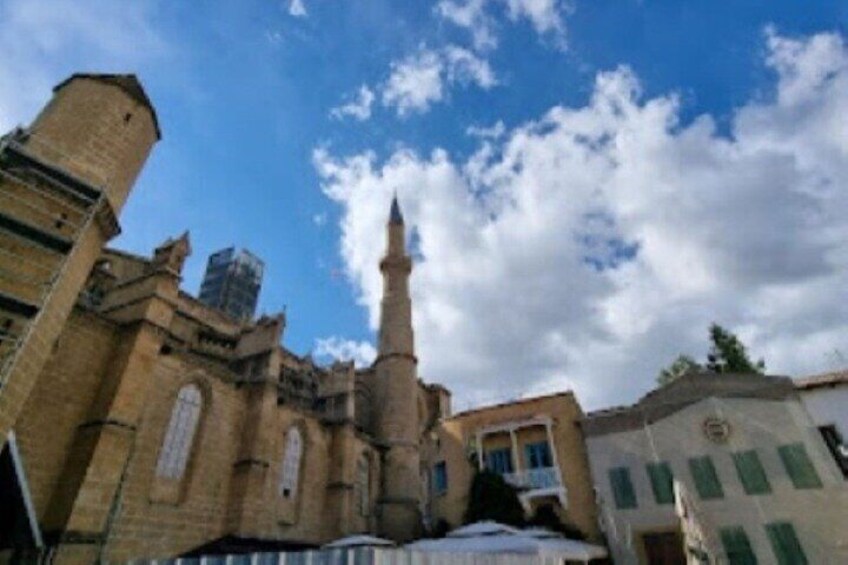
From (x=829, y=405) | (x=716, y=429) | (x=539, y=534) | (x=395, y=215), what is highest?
(x=395, y=215)

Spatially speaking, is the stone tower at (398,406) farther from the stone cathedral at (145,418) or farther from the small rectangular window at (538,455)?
the small rectangular window at (538,455)

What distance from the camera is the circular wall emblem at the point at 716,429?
2073 cm

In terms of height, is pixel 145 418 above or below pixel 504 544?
above

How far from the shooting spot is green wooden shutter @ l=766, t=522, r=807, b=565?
17.9 m

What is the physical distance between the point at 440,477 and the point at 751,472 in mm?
13507

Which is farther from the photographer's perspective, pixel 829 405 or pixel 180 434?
pixel 829 405

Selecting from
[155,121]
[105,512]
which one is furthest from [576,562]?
[155,121]

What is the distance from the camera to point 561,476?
74.5 feet

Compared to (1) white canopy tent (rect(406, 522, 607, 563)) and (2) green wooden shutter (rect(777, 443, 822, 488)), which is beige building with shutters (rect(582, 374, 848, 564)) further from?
(1) white canopy tent (rect(406, 522, 607, 563))

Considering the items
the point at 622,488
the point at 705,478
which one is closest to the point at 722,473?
the point at 705,478

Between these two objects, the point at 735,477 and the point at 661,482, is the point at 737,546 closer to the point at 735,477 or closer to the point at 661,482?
the point at 735,477

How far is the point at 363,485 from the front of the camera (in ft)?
83.9

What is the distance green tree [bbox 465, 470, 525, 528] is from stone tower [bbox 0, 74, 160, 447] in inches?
702

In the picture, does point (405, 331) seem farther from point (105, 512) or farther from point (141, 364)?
point (105, 512)
